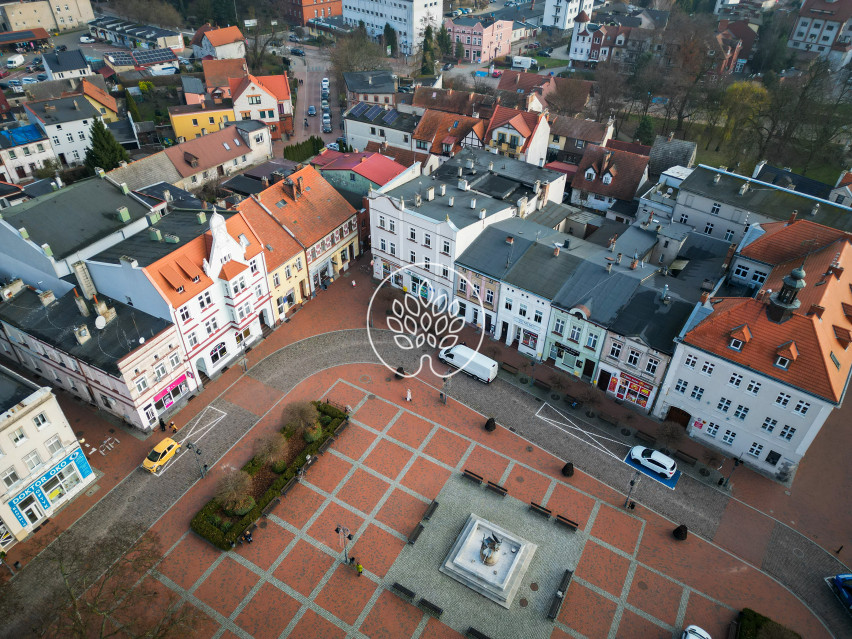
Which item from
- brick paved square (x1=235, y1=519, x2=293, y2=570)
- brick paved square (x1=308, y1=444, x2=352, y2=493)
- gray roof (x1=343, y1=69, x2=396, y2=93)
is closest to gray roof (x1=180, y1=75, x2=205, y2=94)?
gray roof (x1=343, y1=69, x2=396, y2=93)

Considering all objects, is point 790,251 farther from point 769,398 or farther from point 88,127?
point 88,127

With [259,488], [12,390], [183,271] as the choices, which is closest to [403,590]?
[259,488]

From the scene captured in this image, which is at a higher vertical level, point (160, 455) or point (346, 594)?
point (160, 455)

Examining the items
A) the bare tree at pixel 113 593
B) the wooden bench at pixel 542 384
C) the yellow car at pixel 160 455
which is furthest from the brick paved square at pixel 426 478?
the yellow car at pixel 160 455

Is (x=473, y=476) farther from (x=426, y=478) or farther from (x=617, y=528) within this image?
(x=617, y=528)

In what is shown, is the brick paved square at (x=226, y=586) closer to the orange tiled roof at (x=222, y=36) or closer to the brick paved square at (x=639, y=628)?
the brick paved square at (x=639, y=628)
